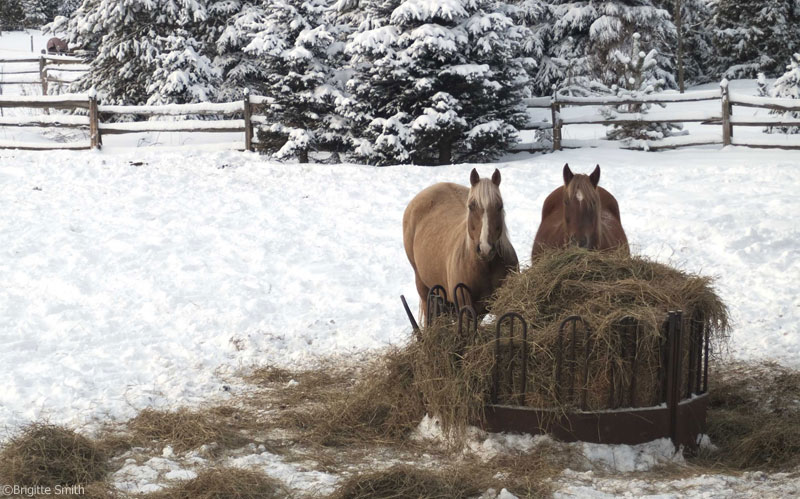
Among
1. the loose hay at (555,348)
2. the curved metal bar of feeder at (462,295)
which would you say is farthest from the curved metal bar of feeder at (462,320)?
the curved metal bar of feeder at (462,295)

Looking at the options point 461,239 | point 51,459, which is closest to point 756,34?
point 461,239

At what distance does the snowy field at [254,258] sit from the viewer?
6.17 m

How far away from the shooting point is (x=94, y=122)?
15.7 metres

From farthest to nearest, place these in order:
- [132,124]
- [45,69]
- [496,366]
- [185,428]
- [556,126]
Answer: [45,69], [132,124], [556,126], [185,428], [496,366]

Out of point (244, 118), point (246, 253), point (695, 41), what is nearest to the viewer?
point (246, 253)

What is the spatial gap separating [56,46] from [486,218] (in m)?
35.7

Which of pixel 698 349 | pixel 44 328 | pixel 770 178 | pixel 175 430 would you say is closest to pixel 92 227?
pixel 44 328

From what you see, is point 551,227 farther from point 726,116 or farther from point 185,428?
point 726,116

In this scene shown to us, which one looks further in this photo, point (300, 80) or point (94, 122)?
point (94, 122)

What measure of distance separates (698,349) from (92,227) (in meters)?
8.63

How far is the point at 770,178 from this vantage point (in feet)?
38.3

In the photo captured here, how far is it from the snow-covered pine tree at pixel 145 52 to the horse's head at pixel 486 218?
532 inches

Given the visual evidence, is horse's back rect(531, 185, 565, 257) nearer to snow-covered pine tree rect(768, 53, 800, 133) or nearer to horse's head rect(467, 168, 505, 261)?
horse's head rect(467, 168, 505, 261)

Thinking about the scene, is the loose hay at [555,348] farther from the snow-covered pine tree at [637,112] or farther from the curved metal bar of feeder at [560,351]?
the snow-covered pine tree at [637,112]
